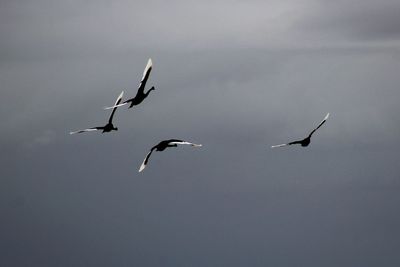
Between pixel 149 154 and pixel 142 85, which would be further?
pixel 142 85

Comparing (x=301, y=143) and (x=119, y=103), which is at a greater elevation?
(x=119, y=103)

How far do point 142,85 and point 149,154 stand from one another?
1105cm

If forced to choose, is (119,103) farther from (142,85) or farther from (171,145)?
(171,145)

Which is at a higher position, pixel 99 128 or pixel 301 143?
pixel 99 128

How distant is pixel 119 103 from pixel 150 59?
7.36 metres

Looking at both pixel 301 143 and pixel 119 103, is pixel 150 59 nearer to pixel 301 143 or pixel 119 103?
pixel 119 103

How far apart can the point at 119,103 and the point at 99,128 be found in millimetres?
4437

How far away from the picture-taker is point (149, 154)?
3649 inches

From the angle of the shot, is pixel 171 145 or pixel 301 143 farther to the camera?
pixel 301 143

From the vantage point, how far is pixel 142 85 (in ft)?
324

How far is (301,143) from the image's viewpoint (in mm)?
104188

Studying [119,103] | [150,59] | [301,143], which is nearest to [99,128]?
[119,103]

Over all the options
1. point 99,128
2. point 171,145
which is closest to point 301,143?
point 171,145

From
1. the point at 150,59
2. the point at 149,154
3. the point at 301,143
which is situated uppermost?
the point at 150,59
